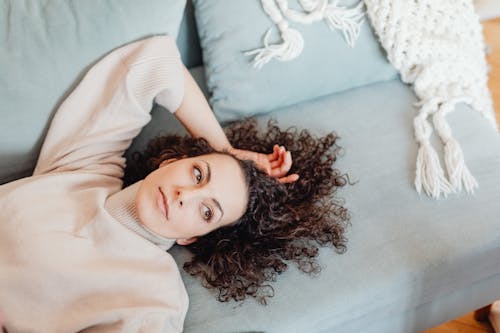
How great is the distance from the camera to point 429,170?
1102 millimetres

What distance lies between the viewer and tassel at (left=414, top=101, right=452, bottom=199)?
1.09 m

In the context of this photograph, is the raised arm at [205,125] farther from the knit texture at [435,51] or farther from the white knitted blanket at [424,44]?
the knit texture at [435,51]

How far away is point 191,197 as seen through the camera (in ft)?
3.06

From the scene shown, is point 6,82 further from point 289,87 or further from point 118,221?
point 289,87

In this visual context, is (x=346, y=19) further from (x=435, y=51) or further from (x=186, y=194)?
(x=186, y=194)

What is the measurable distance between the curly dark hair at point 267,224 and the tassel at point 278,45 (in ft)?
0.69

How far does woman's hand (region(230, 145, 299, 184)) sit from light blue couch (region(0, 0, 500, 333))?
0.13m

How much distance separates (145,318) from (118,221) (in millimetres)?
212

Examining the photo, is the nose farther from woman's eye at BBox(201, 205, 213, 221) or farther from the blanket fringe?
the blanket fringe

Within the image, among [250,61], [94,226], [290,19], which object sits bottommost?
[94,226]

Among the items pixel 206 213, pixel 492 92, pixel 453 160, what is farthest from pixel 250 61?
pixel 492 92

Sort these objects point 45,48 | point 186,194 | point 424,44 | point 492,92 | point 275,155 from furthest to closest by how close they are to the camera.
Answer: point 492,92 < point 424,44 < point 275,155 < point 45,48 < point 186,194

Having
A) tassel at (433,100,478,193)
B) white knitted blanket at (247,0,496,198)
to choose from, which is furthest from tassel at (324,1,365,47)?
tassel at (433,100,478,193)

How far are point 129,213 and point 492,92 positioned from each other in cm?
151
